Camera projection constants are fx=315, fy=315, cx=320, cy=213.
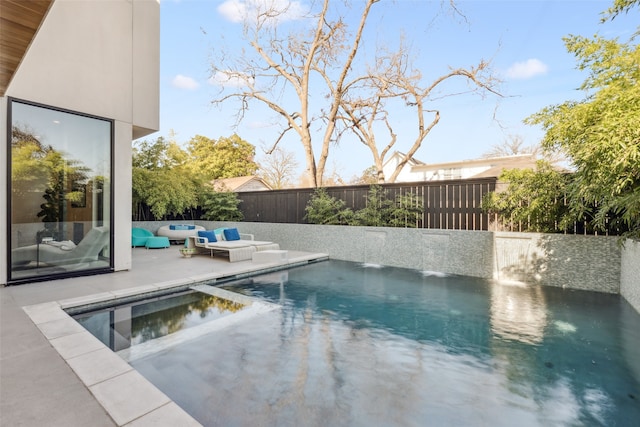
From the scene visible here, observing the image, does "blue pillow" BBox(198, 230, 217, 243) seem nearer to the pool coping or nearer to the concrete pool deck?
the concrete pool deck

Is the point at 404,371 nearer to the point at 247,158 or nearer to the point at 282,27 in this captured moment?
the point at 282,27

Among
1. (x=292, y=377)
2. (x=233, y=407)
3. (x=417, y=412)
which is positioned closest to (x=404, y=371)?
(x=417, y=412)

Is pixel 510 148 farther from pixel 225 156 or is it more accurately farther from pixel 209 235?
pixel 225 156

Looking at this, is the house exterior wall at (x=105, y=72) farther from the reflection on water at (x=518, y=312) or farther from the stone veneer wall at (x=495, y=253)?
the reflection on water at (x=518, y=312)

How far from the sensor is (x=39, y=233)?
18.1 feet

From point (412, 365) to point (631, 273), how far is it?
14.7ft

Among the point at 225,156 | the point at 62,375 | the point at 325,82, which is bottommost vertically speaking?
the point at 62,375

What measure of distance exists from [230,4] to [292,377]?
667 inches

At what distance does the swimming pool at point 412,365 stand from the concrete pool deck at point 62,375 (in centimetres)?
28

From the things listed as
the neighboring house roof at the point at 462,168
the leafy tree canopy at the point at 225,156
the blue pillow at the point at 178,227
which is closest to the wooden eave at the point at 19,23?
the blue pillow at the point at 178,227

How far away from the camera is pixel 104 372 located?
8.22ft

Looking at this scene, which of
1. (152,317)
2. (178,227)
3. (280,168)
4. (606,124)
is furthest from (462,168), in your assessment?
(152,317)

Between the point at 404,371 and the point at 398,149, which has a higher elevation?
the point at 398,149

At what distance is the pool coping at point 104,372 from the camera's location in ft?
6.45
